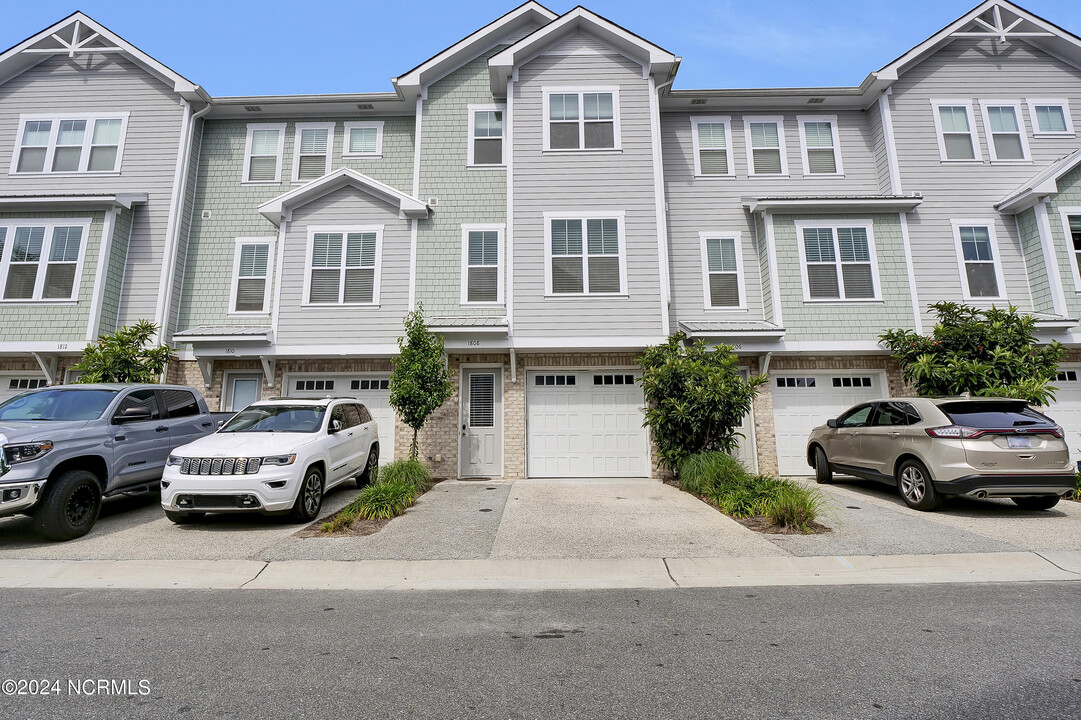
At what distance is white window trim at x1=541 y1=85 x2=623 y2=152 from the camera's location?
13211 mm

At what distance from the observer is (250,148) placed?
14664 millimetres

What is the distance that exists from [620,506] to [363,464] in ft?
16.5

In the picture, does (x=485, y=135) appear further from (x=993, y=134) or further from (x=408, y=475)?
(x=993, y=134)

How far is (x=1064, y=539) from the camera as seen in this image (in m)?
6.73

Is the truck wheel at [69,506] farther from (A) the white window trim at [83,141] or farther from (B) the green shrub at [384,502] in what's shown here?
(A) the white window trim at [83,141]

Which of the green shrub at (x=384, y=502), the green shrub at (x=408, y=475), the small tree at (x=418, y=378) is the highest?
the small tree at (x=418, y=378)

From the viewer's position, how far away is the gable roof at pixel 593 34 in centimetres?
1320

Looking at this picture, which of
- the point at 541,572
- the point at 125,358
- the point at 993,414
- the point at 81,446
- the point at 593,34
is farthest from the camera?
the point at 593,34

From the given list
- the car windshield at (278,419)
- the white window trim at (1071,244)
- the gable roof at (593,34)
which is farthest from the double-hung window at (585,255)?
the white window trim at (1071,244)

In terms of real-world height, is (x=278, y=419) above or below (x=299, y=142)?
below

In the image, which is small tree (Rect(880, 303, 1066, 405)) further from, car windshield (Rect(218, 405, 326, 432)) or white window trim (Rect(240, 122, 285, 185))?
white window trim (Rect(240, 122, 285, 185))

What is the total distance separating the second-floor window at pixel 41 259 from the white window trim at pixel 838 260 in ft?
58.4

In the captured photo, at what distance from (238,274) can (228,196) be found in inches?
94.9

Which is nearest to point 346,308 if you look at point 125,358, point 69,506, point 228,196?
point 125,358
